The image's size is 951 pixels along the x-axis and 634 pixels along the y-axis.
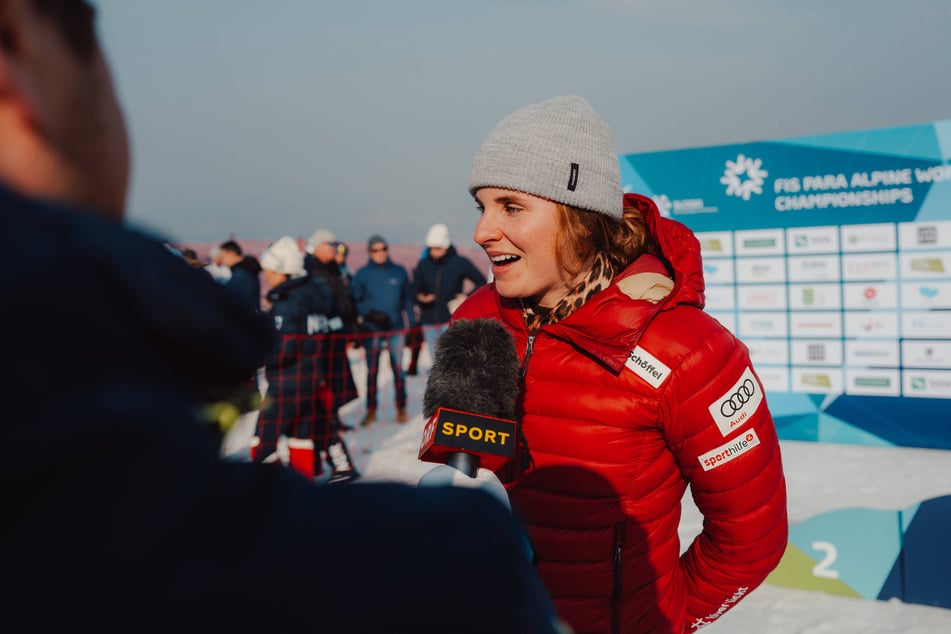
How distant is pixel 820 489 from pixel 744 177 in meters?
2.76

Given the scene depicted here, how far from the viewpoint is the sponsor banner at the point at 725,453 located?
1624 mm

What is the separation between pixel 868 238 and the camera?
220 inches

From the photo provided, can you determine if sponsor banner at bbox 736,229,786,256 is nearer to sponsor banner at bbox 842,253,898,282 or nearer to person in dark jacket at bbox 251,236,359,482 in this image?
sponsor banner at bbox 842,253,898,282

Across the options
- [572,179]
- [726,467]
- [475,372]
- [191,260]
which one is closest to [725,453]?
[726,467]

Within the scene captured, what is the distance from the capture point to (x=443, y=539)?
460mm

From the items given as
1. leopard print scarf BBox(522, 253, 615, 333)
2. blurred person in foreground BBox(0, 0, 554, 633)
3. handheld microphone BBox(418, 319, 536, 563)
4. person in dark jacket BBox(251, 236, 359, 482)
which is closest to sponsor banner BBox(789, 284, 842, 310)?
person in dark jacket BBox(251, 236, 359, 482)

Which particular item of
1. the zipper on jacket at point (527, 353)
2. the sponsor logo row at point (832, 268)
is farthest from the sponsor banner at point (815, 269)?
the zipper on jacket at point (527, 353)

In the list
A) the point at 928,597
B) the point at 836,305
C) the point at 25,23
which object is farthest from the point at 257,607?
the point at 836,305

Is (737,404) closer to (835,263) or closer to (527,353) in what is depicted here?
(527,353)

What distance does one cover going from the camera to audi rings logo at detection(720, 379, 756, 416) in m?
1.63

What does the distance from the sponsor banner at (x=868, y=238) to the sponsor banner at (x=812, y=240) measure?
0.25 ft

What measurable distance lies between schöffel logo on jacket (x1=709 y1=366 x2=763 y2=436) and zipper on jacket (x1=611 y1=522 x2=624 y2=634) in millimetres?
348

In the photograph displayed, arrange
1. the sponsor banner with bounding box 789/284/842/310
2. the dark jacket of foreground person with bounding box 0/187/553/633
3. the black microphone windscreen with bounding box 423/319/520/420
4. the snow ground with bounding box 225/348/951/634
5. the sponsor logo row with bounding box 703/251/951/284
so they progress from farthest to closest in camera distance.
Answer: the sponsor banner with bounding box 789/284/842/310 → the sponsor logo row with bounding box 703/251/951/284 → the snow ground with bounding box 225/348/951/634 → the black microphone windscreen with bounding box 423/319/520/420 → the dark jacket of foreground person with bounding box 0/187/553/633

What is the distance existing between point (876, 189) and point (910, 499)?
250 centimetres
